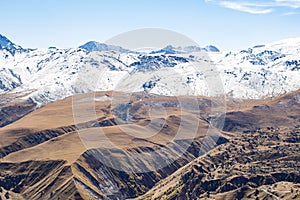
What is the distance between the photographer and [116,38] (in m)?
109

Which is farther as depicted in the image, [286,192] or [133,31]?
[286,192]

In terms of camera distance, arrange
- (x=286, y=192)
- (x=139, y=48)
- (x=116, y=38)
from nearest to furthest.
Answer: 1. (x=116, y=38)
2. (x=139, y=48)
3. (x=286, y=192)

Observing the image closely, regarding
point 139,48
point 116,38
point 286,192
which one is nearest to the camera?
point 116,38

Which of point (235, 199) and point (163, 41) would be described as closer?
point (163, 41)

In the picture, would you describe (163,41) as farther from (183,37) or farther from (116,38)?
(116,38)

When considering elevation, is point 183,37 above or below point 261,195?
above

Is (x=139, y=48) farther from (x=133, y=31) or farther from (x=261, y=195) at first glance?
(x=261, y=195)

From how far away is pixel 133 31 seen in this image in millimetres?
110000

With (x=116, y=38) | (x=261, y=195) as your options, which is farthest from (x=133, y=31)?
(x=261, y=195)

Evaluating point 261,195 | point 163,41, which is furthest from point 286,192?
point 163,41

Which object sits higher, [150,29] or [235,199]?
[150,29]

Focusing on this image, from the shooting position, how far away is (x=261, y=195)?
196m

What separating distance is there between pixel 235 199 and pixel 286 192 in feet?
66.3

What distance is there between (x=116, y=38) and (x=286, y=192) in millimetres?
115900
